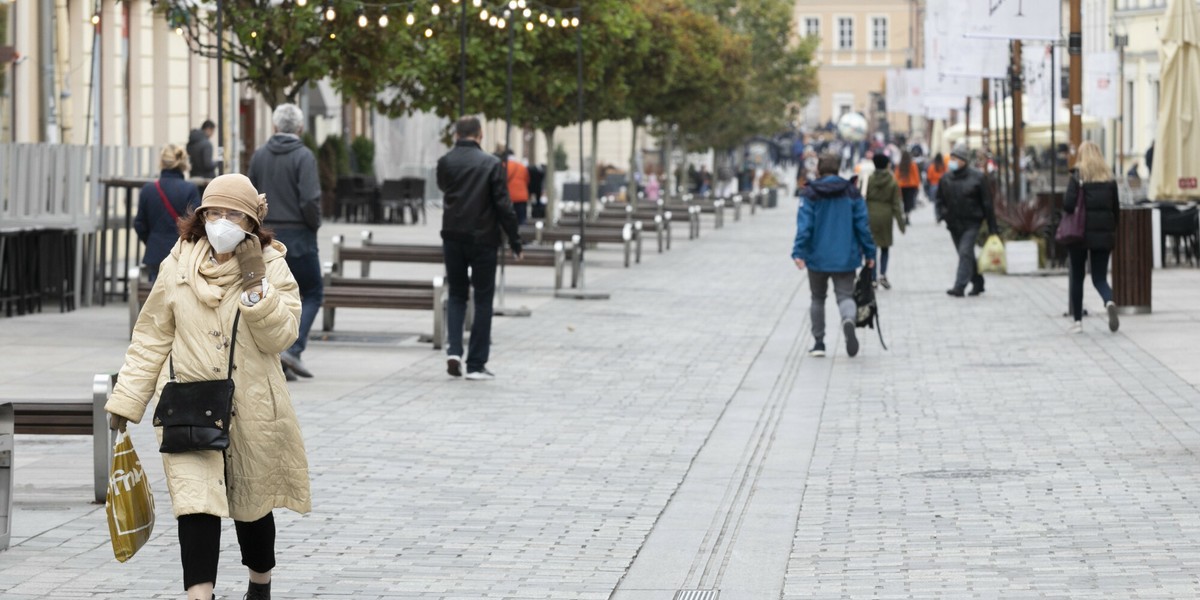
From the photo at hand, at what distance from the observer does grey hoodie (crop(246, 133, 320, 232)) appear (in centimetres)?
1370

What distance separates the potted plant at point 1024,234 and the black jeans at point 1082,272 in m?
7.99

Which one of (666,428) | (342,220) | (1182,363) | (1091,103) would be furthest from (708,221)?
(666,428)

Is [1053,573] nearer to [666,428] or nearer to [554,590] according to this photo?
[554,590]

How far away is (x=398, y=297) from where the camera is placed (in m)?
16.4

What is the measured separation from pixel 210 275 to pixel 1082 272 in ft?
41.0

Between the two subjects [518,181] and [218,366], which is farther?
[518,181]

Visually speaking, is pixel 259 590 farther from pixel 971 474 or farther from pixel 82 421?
pixel 971 474

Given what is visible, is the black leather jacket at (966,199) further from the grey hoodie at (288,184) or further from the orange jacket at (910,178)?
the orange jacket at (910,178)

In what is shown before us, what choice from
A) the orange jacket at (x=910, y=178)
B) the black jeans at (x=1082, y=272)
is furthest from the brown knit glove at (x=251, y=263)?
the orange jacket at (x=910, y=178)

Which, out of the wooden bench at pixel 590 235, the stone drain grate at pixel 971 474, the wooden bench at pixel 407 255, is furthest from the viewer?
the wooden bench at pixel 590 235

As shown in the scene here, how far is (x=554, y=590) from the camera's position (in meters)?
7.39

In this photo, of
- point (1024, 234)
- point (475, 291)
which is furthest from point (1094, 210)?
point (1024, 234)

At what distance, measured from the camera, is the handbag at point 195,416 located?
619 centimetres

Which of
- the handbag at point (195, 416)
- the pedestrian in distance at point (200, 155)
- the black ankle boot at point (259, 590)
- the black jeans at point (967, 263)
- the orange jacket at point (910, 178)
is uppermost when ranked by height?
the orange jacket at point (910, 178)
